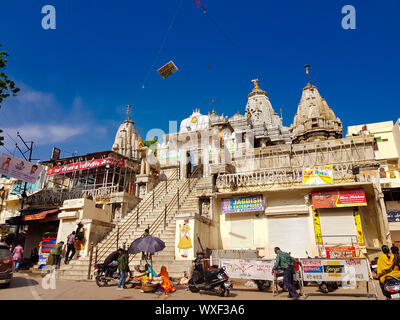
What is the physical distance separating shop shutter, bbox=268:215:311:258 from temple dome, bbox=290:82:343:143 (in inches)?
835

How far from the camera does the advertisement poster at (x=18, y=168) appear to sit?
17.9 m

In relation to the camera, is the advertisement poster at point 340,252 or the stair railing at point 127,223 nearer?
the advertisement poster at point 340,252

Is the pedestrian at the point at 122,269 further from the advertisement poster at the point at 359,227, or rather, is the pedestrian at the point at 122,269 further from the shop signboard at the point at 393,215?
the shop signboard at the point at 393,215

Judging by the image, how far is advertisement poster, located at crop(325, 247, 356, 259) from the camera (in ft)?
42.7

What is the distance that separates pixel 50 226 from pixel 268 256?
1787 centimetres

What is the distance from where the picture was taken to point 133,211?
60.1 feet

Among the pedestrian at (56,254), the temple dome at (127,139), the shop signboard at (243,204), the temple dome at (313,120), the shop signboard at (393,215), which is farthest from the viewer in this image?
the temple dome at (127,139)

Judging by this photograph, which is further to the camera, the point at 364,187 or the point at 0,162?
the point at 0,162

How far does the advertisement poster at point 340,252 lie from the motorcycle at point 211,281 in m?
7.04

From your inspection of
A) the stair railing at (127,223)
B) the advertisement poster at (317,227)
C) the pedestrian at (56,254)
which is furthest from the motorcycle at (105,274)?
the advertisement poster at (317,227)

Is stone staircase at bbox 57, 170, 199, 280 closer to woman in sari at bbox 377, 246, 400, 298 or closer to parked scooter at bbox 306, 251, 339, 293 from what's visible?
parked scooter at bbox 306, 251, 339, 293
